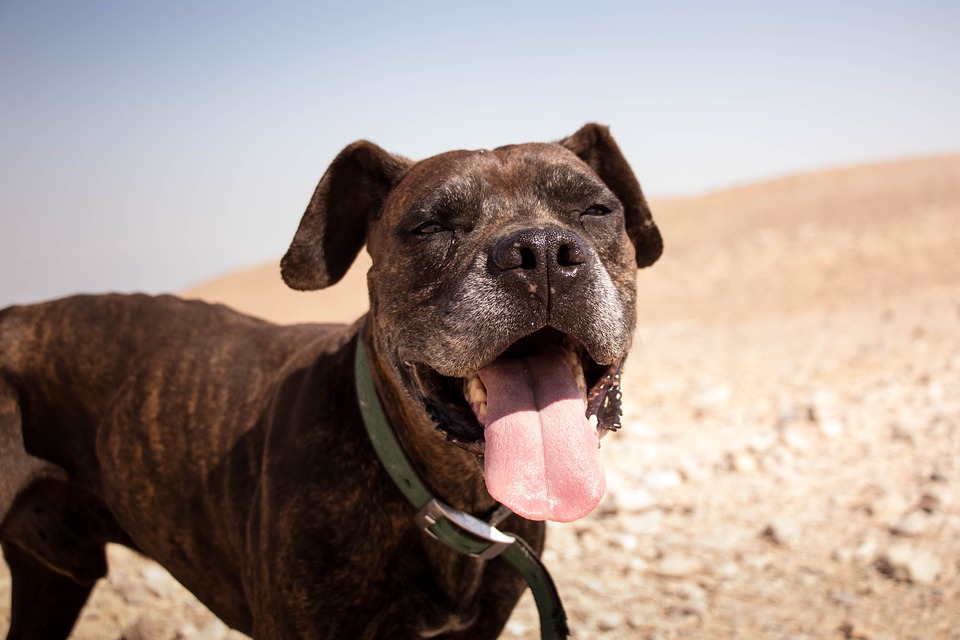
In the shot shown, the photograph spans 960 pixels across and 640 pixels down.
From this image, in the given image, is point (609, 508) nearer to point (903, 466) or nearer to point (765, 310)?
point (903, 466)

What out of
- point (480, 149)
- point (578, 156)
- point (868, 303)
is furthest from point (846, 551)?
point (868, 303)

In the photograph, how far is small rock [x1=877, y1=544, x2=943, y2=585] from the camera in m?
4.20

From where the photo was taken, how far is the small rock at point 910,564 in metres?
4.20

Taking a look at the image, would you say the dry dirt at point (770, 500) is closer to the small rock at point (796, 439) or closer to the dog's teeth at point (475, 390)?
the small rock at point (796, 439)

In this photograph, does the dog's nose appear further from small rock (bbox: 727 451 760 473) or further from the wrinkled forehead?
small rock (bbox: 727 451 760 473)

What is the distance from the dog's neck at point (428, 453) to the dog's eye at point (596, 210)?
86 cm

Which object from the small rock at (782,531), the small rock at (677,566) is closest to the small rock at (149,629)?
the small rock at (677,566)

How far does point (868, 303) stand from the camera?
1141cm

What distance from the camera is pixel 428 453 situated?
296 cm

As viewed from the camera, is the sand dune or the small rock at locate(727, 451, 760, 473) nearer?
the small rock at locate(727, 451, 760, 473)

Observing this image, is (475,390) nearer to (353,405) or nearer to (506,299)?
(506,299)

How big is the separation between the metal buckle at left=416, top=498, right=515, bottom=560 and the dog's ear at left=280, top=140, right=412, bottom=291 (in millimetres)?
1012

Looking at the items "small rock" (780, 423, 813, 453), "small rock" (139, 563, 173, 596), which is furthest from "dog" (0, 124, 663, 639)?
"small rock" (780, 423, 813, 453)

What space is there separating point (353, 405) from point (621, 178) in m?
1.48
